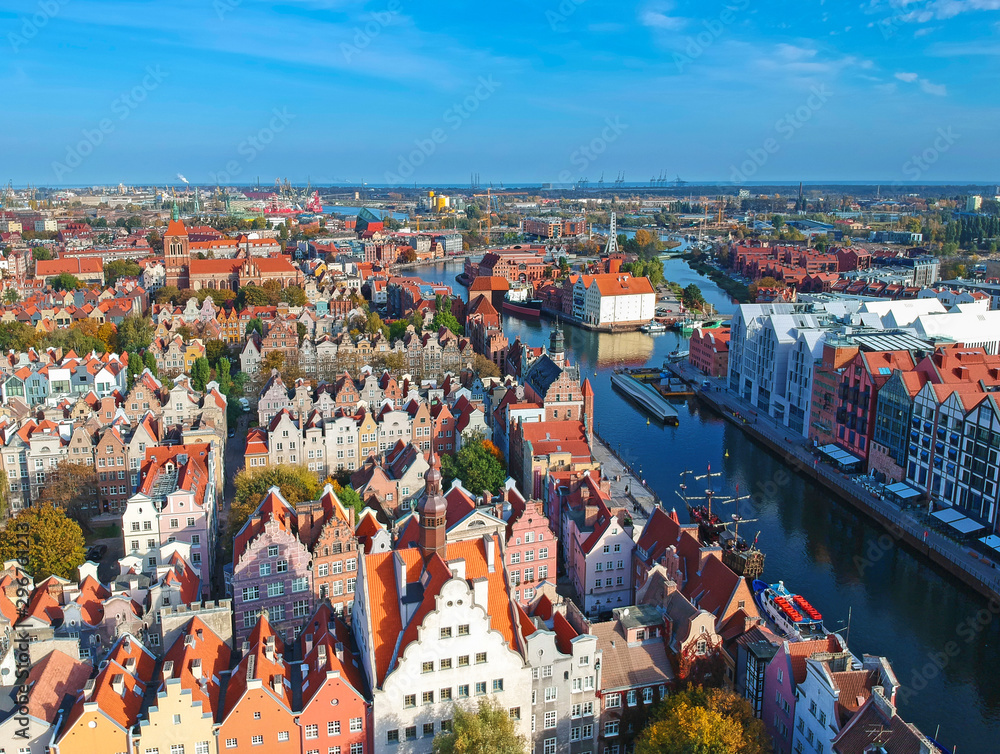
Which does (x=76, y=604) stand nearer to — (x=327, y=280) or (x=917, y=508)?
(x=917, y=508)

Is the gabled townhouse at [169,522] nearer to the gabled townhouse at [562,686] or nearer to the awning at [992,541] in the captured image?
the gabled townhouse at [562,686]

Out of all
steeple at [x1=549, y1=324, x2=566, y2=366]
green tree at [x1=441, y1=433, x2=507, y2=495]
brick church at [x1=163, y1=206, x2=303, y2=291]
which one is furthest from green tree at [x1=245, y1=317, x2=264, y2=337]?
green tree at [x1=441, y1=433, x2=507, y2=495]

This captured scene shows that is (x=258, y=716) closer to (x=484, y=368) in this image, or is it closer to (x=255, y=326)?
(x=484, y=368)

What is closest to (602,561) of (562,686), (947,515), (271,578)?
(562,686)

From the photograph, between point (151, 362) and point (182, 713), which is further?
point (151, 362)

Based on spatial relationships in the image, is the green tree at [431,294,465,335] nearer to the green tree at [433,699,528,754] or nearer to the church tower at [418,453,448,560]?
the church tower at [418,453,448,560]

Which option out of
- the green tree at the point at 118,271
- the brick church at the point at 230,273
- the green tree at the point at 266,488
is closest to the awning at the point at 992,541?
the green tree at the point at 266,488

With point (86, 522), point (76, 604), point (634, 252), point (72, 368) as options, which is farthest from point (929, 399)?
point (634, 252)
